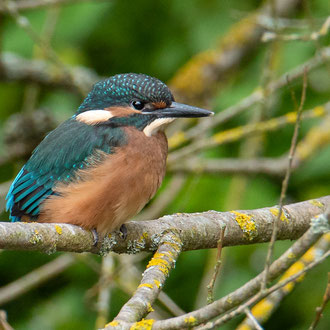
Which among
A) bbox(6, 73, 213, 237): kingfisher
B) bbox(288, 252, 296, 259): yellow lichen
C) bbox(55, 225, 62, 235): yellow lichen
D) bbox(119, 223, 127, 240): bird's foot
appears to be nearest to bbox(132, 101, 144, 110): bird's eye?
bbox(6, 73, 213, 237): kingfisher

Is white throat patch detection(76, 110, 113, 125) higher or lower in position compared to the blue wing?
higher

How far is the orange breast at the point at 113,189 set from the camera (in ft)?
10.6

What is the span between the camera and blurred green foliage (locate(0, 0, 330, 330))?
4.45 metres

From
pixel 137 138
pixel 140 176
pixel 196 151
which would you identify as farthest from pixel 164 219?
pixel 196 151

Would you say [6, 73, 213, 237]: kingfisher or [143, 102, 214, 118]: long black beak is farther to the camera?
[143, 102, 214, 118]: long black beak

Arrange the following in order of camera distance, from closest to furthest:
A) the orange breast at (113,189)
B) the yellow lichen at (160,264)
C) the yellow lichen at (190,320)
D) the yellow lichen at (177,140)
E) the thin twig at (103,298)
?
1. the yellow lichen at (190,320)
2. the yellow lichen at (160,264)
3. the orange breast at (113,189)
4. the thin twig at (103,298)
5. the yellow lichen at (177,140)

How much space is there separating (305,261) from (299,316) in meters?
1.42

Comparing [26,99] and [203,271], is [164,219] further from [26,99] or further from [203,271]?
[26,99]

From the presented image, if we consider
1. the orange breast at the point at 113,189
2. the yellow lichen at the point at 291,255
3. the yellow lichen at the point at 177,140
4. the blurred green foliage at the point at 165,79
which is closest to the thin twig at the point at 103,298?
the blurred green foliage at the point at 165,79

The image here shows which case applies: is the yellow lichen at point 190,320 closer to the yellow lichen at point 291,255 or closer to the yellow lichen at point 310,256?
the yellow lichen at point 291,255

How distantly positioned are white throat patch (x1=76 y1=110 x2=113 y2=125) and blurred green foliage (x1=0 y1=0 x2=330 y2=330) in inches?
34.3

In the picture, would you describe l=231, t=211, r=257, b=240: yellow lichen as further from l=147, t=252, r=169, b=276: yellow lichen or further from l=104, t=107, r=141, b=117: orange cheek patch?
l=104, t=107, r=141, b=117: orange cheek patch

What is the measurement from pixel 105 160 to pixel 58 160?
31cm

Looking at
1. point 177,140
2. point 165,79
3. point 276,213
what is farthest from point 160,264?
point 165,79
